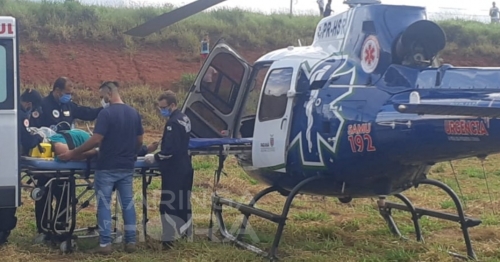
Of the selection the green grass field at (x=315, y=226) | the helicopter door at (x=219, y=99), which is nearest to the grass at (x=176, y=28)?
the green grass field at (x=315, y=226)

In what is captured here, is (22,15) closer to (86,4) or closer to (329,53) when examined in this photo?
(86,4)

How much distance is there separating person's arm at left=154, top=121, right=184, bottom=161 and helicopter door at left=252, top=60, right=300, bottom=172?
3.12 feet

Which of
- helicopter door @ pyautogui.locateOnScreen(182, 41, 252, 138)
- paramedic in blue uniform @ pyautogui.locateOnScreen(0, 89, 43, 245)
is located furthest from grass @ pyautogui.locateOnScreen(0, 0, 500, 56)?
paramedic in blue uniform @ pyautogui.locateOnScreen(0, 89, 43, 245)

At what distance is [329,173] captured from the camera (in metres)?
7.81

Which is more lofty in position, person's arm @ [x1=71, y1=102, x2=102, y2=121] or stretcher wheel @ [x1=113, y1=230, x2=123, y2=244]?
person's arm @ [x1=71, y1=102, x2=102, y2=121]

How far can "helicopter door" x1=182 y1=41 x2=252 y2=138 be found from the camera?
9398 millimetres

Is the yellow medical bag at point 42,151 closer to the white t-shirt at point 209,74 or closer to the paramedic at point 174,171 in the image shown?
the paramedic at point 174,171

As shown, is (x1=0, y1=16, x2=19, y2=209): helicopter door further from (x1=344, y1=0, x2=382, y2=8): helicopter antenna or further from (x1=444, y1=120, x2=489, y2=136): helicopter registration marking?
(x1=444, y1=120, x2=489, y2=136): helicopter registration marking

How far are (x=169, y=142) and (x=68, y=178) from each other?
1.11 metres

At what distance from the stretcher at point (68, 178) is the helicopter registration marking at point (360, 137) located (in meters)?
1.84

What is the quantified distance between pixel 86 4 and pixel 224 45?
21428 millimetres

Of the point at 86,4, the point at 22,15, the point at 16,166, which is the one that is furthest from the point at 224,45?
the point at 86,4

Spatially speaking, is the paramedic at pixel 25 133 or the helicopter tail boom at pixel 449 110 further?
the paramedic at pixel 25 133

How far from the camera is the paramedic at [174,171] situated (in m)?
8.23
